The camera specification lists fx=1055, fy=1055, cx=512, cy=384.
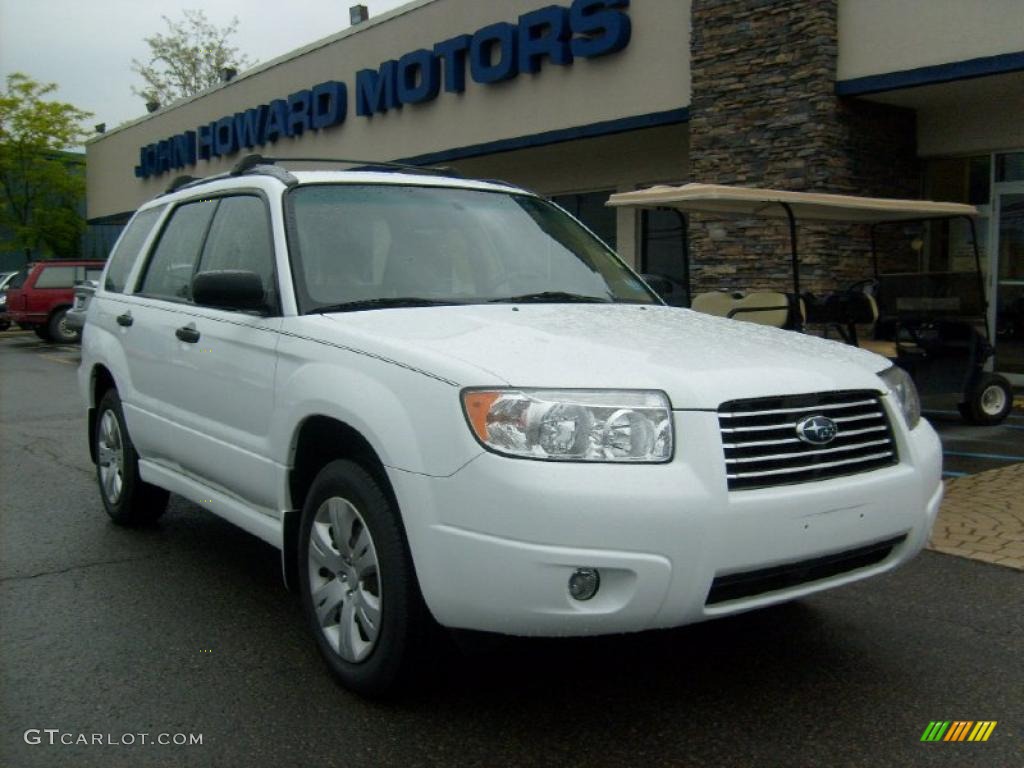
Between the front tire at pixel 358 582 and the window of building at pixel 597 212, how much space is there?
1371 cm

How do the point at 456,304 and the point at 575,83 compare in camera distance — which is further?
the point at 575,83

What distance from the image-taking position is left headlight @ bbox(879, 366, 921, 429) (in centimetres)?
376

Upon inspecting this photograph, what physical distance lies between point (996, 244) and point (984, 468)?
6.00 meters

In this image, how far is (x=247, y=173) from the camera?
16.0 feet

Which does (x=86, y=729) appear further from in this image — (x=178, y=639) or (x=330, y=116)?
(x=330, y=116)

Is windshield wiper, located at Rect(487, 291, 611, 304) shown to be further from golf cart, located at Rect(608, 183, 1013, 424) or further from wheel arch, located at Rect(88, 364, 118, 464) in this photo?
golf cart, located at Rect(608, 183, 1013, 424)

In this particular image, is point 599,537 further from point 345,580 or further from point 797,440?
point 345,580

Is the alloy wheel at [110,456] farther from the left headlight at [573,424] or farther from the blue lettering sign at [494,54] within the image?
the blue lettering sign at [494,54]

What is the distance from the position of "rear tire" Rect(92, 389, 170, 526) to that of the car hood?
7.62 feet

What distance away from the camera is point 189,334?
186 inches

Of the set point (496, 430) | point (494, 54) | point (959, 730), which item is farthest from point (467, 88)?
point (959, 730)

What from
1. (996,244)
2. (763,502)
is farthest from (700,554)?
(996,244)

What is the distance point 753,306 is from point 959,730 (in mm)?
6260

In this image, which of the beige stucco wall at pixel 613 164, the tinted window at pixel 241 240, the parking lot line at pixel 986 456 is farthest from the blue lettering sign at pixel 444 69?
the tinted window at pixel 241 240
